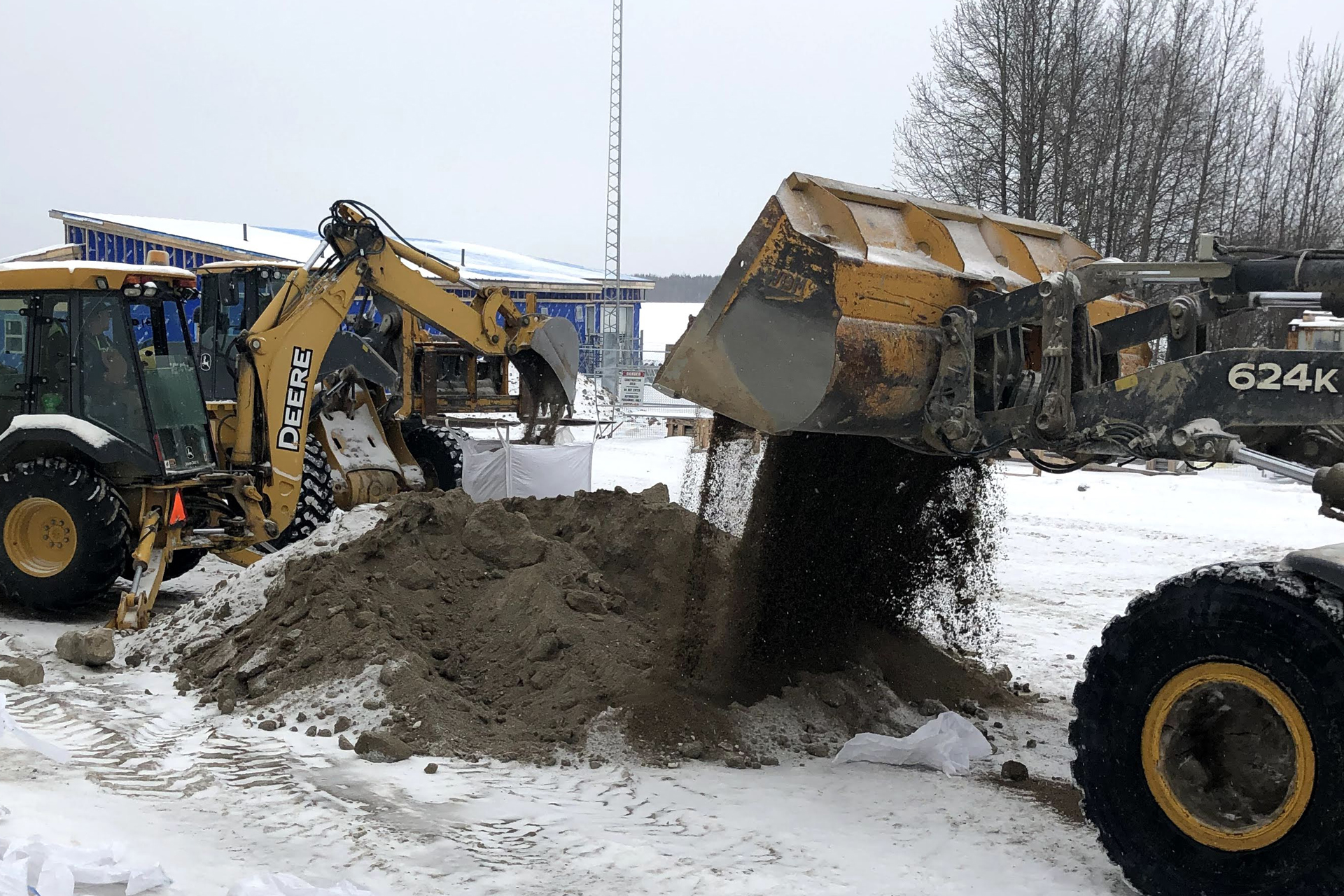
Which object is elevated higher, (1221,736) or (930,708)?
(1221,736)

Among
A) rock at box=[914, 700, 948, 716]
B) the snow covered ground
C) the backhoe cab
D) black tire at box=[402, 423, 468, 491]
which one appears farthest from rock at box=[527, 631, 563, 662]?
black tire at box=[402, 423, 468, 491]

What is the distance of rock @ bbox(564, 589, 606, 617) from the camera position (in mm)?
7262

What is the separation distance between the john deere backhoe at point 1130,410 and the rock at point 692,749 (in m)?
1.62

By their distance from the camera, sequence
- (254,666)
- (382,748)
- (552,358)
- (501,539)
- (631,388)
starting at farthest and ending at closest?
(631,388), (552,358), (501,539), (254,666), (382,748)

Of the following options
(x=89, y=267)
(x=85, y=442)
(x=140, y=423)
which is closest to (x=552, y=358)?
(x=140, y=423)

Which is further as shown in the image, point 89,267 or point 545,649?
point 89,267

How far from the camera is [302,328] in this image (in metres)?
9.42

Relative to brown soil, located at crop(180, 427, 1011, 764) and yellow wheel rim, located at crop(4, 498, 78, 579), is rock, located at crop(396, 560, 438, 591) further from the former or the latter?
yellow wheel rim, located at crop(4, 498, 78, 579)

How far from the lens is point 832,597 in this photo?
7113 millimetres

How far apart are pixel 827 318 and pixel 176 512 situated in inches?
217

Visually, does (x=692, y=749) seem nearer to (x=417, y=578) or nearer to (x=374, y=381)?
(x=417, y=578)

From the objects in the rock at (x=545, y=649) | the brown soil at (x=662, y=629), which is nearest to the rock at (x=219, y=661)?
the brown soil at (x=662, y=629)

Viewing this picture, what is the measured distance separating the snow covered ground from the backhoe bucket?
162cm

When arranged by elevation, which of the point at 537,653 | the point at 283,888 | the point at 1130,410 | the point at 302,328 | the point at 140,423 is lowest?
the point at 283,888
